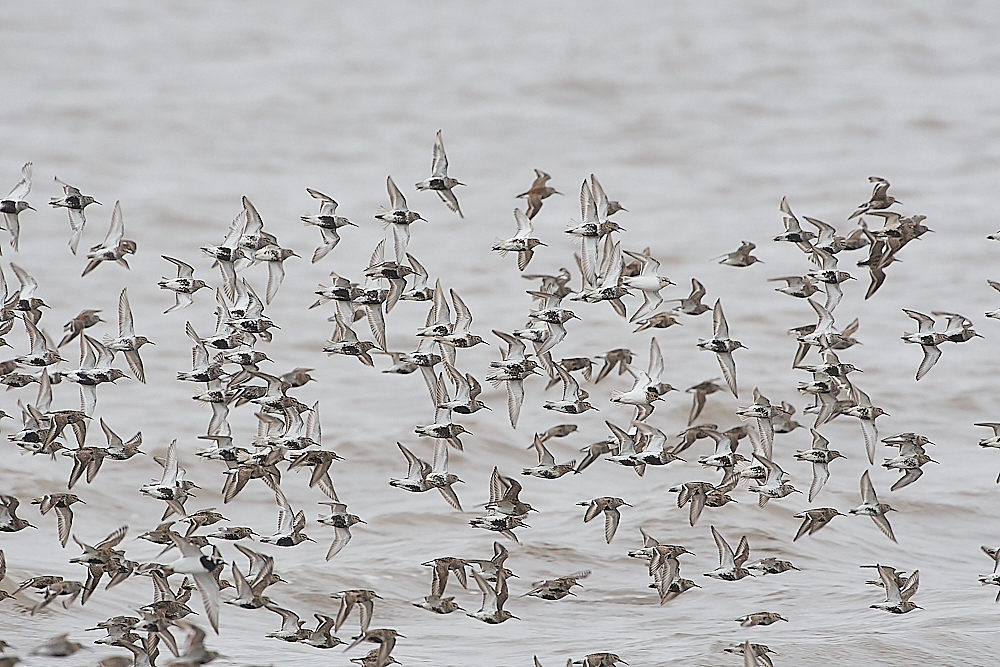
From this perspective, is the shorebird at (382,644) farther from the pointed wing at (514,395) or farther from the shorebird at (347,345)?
the pointed wing at (514,395)

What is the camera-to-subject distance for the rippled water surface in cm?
1165

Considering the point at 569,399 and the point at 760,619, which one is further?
the point at 569,399

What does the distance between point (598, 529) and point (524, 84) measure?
84.2 feet

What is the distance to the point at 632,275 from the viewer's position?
454 inches

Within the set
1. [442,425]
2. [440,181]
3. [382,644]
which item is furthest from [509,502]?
[440,181]

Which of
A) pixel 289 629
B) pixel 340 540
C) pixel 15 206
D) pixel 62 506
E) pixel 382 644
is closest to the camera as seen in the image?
pixel 382 644

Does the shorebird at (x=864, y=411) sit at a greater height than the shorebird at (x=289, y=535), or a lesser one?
greater

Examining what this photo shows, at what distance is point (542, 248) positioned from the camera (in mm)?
25906

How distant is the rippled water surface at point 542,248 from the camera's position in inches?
459

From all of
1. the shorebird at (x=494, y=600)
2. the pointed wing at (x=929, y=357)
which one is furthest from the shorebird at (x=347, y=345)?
the pointed wing at (x=929, y=357)

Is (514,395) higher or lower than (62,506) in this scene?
higher

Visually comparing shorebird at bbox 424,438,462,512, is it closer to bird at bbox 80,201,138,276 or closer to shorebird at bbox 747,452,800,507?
shorebird at bbox 747,452,800,507


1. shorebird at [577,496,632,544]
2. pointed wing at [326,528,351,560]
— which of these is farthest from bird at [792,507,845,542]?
pointed wing at [326,528,351,560]

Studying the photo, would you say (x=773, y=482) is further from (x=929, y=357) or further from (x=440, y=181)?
(x=440, y=181)
